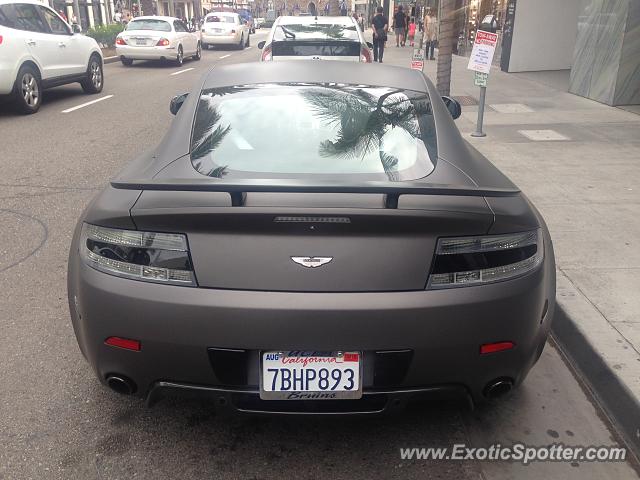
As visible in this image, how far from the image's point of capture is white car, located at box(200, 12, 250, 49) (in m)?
29.7

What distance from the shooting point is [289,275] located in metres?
2.29

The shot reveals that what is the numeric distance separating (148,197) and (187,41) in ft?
70.8

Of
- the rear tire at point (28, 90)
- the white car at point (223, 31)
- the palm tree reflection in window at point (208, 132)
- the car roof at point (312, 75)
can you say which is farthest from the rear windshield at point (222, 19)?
the palm tree reflection in window at point (208, 132)

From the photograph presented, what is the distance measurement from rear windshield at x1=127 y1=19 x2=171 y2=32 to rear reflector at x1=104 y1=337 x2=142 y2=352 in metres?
20.6

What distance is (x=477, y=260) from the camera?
7.79ft

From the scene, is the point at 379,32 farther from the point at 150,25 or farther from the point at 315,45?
the point at 315,45

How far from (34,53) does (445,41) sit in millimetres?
7297

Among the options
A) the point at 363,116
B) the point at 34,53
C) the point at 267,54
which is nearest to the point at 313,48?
the point at 267,54

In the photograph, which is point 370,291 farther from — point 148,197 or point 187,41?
point 187,41

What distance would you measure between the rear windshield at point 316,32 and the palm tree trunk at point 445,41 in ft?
5.05

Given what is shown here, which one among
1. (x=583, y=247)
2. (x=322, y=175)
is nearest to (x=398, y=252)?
(x=322, y=175)

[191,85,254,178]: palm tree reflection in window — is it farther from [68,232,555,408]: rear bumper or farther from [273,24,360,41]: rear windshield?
[273,24,360,41]: rear windshield

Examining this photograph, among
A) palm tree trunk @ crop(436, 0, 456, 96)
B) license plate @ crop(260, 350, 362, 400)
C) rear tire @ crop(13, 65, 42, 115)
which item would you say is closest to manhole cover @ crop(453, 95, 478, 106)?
palm tree trunk @ crop(436, 0, 456, 96)

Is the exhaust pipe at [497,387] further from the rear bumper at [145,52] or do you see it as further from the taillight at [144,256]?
the rear bumper at [145,52]
